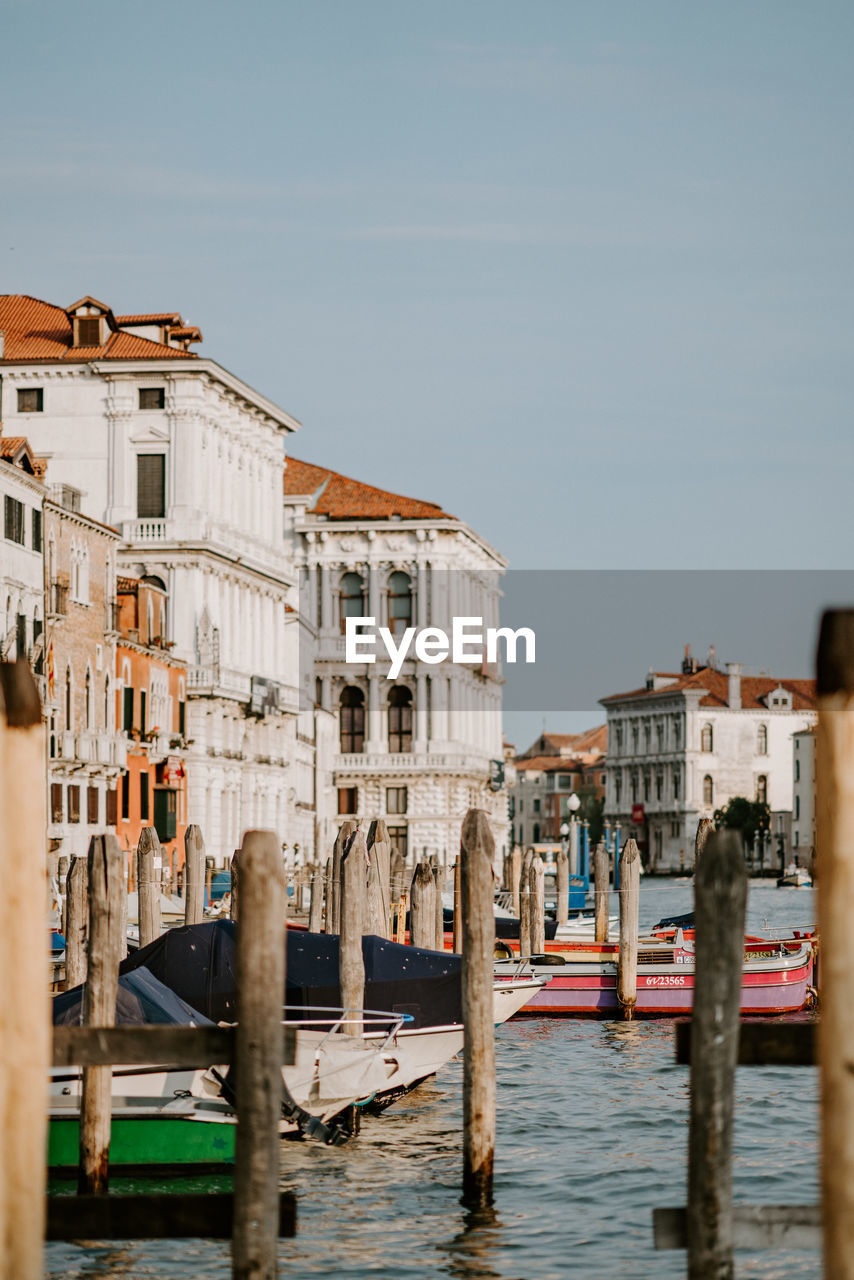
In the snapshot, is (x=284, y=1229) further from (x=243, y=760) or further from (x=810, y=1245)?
(x=243, y=760)

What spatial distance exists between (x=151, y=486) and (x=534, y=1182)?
4743cm

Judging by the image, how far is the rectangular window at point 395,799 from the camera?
270 feet

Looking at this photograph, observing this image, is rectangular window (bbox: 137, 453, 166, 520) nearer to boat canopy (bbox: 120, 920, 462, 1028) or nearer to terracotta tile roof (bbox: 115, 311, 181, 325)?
terracotta tile roof (bbox: 115, 311, 181, 325)

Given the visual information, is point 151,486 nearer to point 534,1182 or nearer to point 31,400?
point 31,400

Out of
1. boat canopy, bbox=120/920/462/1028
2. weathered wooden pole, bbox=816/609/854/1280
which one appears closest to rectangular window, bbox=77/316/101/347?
boat canopy, bbox=120/920/462/1028

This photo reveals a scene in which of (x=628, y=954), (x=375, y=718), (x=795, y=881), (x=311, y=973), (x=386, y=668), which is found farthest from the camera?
(x=795, y=881)

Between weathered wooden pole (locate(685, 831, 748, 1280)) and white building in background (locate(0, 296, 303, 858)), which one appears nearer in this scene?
weathered wooden pole (locate(685, 831, 748, 1280))

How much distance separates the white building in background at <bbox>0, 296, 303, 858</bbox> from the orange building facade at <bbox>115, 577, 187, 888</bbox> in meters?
4.23

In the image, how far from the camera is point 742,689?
140m

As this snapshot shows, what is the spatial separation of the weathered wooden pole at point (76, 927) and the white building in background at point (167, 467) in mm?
39804

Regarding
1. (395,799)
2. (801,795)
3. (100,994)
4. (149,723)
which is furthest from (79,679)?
(801,795)

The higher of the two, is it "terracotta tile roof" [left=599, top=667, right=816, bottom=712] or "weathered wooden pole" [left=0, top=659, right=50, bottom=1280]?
"terracotta tile roof" [left=599, top=667, right=816, bottom=712]

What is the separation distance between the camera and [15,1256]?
6.53m

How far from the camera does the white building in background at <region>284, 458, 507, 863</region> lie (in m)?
82.2
